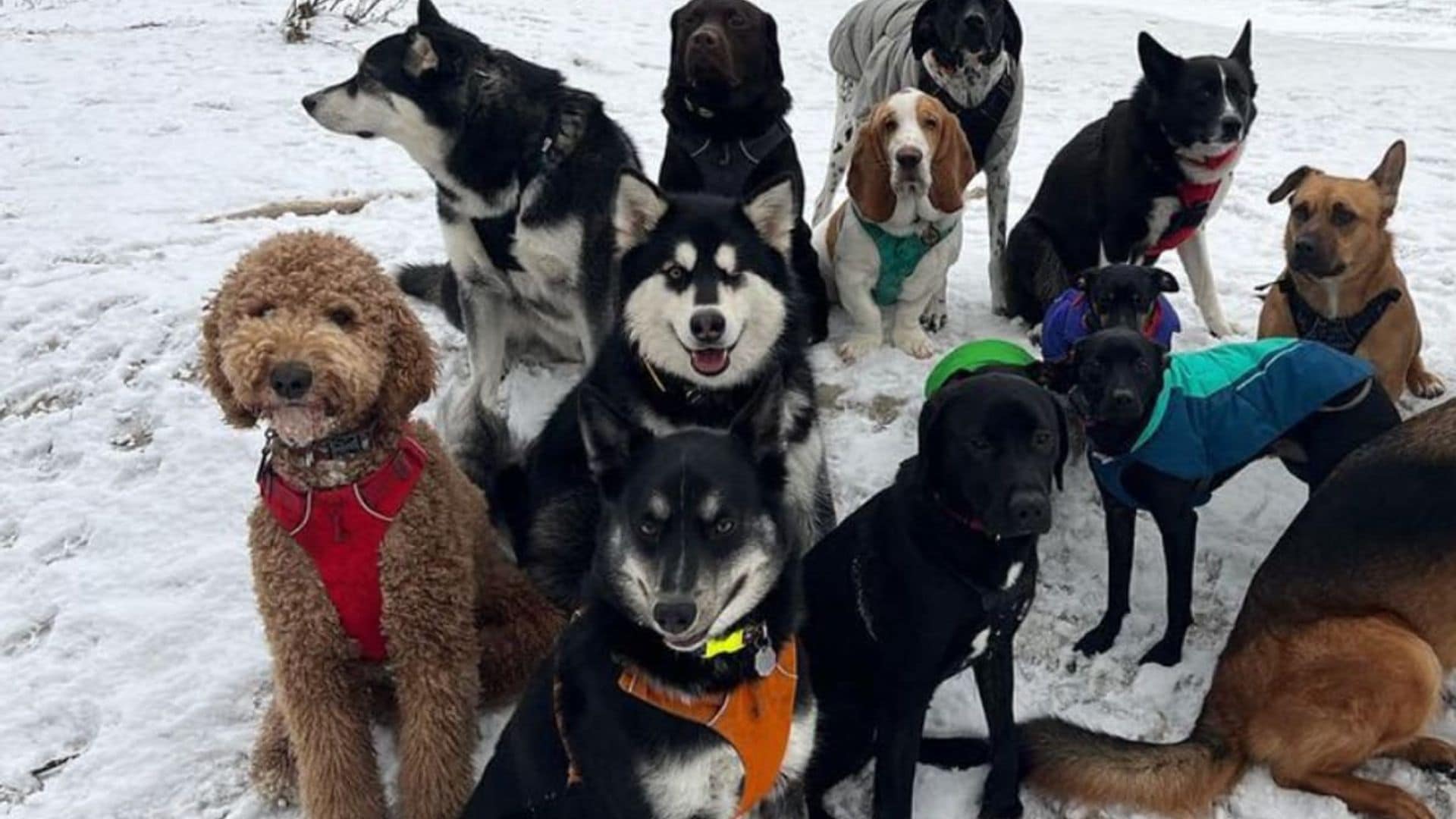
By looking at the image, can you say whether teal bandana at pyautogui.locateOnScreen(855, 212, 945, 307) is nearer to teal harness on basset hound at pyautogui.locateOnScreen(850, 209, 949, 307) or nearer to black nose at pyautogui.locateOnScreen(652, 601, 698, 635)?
teal harness on basset hound at pyautogui.locateOnScreen(850, 209, 949, 307)

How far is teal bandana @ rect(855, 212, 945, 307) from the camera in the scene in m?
5.36

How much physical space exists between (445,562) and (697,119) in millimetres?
3245

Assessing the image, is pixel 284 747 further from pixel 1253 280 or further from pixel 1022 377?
pixel 1253 280

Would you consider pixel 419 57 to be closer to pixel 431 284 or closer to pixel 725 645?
pixel 431 284

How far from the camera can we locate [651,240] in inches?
147

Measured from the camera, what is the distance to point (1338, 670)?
301 centimetres

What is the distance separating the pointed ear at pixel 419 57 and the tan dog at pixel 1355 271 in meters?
3.96

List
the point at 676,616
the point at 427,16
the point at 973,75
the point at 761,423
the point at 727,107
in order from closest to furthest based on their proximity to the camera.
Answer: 1. the point at 676,616
2. the point at 761,423
3. the point at 427,16
4. the point at 727,107
5. the point at 973,75

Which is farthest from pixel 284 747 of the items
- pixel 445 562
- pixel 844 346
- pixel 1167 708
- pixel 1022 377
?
pixel 844 346

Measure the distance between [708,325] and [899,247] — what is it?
223cm

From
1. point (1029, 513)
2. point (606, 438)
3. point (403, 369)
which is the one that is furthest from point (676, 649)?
point (403, 369)

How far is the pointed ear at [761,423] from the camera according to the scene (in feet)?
9.16

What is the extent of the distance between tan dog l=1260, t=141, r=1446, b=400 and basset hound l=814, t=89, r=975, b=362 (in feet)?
5.38

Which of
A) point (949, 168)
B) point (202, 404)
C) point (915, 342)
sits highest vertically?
point (949, 168)
